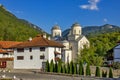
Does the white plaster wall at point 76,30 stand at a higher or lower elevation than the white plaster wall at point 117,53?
higher

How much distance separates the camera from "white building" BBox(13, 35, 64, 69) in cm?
6000

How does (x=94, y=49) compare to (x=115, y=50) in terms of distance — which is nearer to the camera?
(x=115, y=50)

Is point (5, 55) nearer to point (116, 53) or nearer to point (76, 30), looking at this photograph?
point (116, 53)

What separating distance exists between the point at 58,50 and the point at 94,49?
53.6 ft

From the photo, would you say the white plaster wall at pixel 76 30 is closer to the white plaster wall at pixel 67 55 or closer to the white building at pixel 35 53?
the white plaster wall at pixel 67 55

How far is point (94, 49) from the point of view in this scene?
255 feet

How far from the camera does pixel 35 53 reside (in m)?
60.6

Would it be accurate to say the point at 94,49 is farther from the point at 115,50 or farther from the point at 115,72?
the point at 115,72

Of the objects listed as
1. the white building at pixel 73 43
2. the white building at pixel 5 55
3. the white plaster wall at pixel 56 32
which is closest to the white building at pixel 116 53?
the white building at pixel 5 55

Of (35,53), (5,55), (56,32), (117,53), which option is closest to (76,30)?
(56,32)

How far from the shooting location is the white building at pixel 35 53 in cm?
6000

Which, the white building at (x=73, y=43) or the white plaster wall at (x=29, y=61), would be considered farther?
the white building at (x=73, y=43)

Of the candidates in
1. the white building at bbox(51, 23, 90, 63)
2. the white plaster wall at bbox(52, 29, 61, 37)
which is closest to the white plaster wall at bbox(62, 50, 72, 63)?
the white building at bbox(51, 23, 90, 63)

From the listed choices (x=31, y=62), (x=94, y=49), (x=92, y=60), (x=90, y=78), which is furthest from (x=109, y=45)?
(x=90, y=78)
